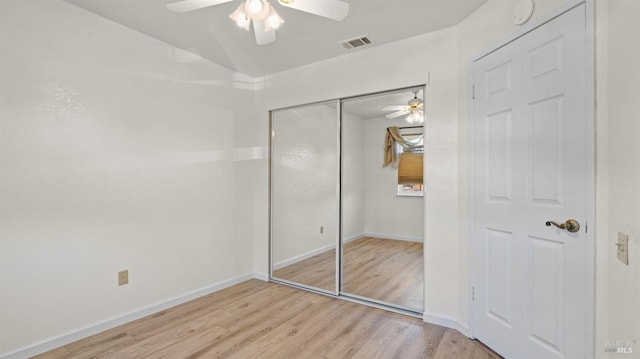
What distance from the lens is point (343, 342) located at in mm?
2221

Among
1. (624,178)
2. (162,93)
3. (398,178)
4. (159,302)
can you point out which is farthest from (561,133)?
(159,302)

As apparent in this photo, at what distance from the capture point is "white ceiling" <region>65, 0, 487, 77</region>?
222cm

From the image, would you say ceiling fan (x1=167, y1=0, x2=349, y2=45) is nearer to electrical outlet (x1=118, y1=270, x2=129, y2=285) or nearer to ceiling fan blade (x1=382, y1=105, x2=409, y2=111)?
ceiling fan blade (x1=382, y1=105, x2=409, y2=111)

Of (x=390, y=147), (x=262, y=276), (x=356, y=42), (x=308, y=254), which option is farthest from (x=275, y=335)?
(x=356, y=42)

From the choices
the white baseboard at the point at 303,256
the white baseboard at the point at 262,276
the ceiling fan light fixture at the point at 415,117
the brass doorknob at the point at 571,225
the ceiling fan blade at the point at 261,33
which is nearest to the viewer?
the brass doorknob at the point at 571,225

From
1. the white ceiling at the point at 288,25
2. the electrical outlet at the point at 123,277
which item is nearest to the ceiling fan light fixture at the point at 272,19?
the white ceiling at the point at 288,25

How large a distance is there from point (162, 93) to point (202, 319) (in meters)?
2.13

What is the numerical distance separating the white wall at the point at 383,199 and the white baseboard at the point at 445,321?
66cm

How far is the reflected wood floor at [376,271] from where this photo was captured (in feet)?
9.11

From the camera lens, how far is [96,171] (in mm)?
2332

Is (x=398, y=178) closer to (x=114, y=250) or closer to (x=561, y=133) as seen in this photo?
(x=561, y=133)

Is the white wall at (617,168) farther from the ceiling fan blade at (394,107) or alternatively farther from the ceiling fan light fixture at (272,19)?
the ceiling fan light fixture at (272,19)

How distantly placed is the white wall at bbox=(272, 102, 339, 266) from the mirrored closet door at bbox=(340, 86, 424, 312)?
0.51ft

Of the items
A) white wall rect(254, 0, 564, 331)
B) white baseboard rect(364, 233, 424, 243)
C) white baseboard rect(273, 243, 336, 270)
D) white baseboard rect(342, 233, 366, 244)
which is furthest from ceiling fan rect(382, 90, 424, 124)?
white baseboard rect(273, 243, 336, 270)
